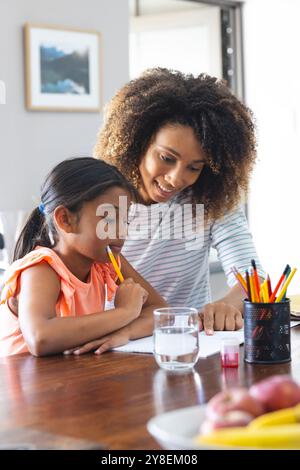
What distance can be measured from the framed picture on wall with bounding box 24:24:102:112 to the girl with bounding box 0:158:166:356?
68.2 inches

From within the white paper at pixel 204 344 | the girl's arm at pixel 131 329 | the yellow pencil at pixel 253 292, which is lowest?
the white paper at pixel 204 344

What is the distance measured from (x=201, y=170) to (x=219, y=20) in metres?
2.66

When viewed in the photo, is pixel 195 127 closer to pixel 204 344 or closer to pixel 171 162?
pixel 171 162

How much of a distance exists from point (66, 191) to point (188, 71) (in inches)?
112

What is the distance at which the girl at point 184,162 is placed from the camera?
2178mm

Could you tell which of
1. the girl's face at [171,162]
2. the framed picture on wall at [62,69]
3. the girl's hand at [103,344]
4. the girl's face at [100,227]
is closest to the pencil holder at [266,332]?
the girl's hand at [103,344]

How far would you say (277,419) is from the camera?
34.1 inches

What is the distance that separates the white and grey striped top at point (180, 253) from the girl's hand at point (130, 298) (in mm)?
477

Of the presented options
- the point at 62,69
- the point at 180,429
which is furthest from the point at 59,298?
the point at 62,69

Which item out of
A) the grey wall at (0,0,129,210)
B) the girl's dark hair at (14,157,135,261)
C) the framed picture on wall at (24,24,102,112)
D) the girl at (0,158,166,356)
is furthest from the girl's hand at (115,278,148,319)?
the framed picture on wall at (24,24,102,112)

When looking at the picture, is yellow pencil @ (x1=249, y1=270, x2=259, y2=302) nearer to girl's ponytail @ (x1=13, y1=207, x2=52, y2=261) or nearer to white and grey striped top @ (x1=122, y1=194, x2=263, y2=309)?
girl's ponytail @ (x1=13, y1=207, x2=52, y2=261)

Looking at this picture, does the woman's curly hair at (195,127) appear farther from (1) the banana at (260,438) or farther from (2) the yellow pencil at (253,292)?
(1) the banana at (260,438)
